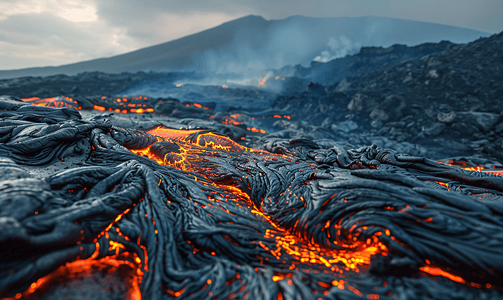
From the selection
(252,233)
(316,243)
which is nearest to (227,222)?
(252,233)

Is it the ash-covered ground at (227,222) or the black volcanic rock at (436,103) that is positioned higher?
the black volcanic rock at (436,103)

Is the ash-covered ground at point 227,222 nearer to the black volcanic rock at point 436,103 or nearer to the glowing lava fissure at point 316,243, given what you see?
the glowing lava fissure at point 316,243

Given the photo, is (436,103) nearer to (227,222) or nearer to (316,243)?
(316,243)

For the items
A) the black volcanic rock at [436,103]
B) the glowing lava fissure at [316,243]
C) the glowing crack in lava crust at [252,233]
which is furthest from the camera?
the black volcanic rock at [436,103]

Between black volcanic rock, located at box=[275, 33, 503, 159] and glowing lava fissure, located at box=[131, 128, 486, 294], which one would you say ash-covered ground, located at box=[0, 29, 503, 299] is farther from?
black volcanic rock, located at box=[275, 33, 503, 159]

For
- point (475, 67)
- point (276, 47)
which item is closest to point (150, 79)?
point (475, 67)

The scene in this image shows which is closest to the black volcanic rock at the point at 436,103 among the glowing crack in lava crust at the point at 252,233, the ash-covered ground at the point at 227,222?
the ash-covered ground at the point at 227,222

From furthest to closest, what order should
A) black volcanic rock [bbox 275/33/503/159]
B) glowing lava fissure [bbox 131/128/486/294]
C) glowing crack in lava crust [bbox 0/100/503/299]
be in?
1. black volcanic rock [bbox 275/33/503/159]
2. glowing lava fissure [bbox 131/128/486/294]
3. glowing crack in lava crust [bbox 0/100/503/299]

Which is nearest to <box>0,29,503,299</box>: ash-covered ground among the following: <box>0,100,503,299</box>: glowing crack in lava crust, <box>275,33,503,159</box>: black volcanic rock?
<box>0,100,503,299</box>: glowing crack in lava crust
